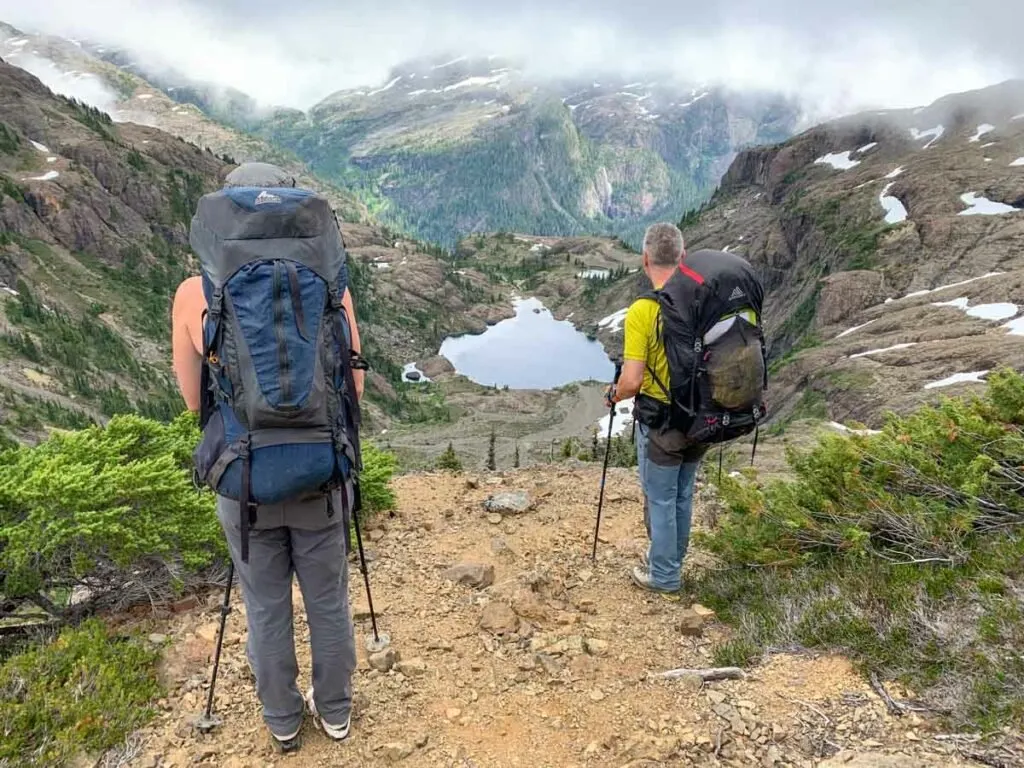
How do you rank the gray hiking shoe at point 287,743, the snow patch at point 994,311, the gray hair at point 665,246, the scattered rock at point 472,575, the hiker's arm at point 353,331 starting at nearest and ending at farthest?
1. the hiker's arm at point 353,331
2. the gray hiking shoe at point 287,743
3. the gray hair at point 665,246
4. the scattered rock at point 472,575
5. the snow patch at point 994,311

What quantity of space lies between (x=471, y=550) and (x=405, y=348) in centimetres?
13889

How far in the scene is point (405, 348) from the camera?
471 feet

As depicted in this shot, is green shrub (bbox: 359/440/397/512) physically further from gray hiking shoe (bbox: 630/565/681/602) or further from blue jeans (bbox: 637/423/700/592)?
blue jeans (bbox: 637/423/700/592)

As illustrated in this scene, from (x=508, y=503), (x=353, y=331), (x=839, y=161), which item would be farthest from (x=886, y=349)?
(x=839, y=161)

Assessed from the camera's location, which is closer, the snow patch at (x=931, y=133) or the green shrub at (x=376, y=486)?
the green shrub at (x=376, y=486)

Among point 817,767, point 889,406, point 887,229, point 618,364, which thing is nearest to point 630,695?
point 817,767

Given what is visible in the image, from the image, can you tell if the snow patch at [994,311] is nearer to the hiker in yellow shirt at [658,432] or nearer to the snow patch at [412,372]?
the hiker in yellow shirt at [658,432]

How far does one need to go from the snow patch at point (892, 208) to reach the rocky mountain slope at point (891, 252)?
0.69 feet

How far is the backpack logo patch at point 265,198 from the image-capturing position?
299 cm

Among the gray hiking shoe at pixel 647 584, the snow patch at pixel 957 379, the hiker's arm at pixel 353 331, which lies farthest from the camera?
the snow patch at pixel 957 379

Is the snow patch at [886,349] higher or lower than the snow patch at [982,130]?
lower

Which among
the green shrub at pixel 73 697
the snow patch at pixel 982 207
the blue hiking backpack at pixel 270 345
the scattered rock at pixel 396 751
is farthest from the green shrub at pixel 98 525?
the snow patch at pixel 982 207

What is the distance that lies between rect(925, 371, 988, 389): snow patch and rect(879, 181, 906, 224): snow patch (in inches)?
1825

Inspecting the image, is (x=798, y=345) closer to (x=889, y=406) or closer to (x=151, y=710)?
(x=889, y=406)
